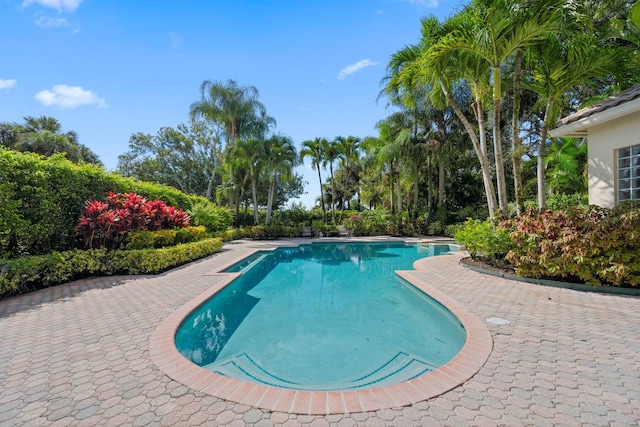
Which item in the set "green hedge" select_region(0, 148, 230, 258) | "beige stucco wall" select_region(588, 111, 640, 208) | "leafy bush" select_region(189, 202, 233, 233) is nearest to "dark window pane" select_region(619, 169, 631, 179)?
"beige stucco wall" select_region(588, 111, 640, 208)

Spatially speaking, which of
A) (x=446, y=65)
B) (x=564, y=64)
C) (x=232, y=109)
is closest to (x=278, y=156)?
(x=232, y=109)

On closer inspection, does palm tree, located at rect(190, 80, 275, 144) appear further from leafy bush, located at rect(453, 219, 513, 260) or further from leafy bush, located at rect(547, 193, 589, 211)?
leafy bush, located at rect(547, 193, 589, 211)

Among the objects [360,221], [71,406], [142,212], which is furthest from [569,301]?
[360,221]

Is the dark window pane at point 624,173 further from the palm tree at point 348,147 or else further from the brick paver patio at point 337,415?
the palm tree at point 348,147

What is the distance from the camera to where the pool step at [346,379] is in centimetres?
362

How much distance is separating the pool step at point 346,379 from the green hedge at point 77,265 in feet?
18.7

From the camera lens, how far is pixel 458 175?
25328 mm

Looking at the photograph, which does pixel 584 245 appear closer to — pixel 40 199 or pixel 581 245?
pixel 581 245

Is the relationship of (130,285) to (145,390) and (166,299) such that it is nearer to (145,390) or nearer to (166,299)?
(166,299)

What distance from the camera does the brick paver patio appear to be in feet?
8.09

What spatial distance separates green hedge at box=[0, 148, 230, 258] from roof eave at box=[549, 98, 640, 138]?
13462 millimetres

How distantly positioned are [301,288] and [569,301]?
6247 mm

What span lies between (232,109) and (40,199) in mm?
20566

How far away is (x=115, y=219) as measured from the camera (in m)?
8.59
